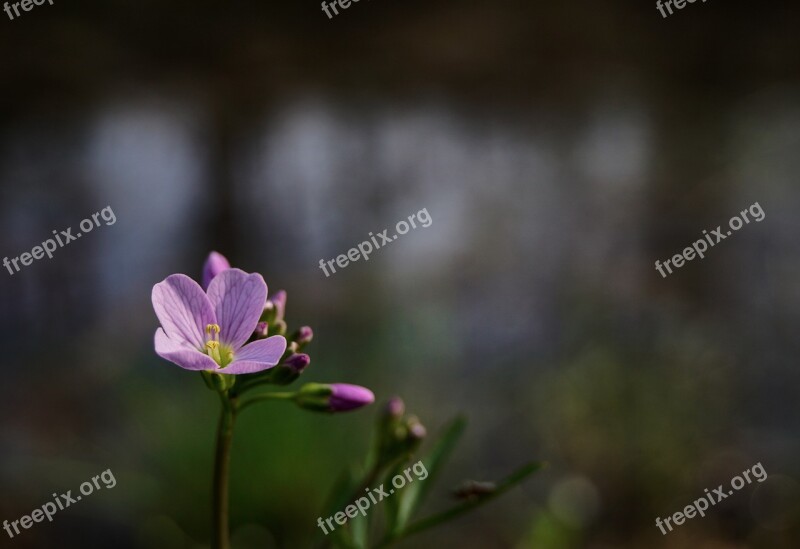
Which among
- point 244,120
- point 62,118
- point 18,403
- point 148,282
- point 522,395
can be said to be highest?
point 62,118

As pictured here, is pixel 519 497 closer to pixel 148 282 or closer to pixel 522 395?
pixel 522 395

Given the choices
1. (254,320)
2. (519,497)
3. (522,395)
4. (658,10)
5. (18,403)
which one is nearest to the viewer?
(254,320)

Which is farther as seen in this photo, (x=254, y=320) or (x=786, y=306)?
(x=786, y=306)

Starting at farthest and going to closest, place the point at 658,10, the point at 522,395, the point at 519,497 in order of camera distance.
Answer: the point at 658,10 < the point at 522,395 < the point at 519,497

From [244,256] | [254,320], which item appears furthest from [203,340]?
[244,256]

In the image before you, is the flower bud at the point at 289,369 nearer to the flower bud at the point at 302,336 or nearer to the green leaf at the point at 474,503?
the flower bud at the point at 302,336
